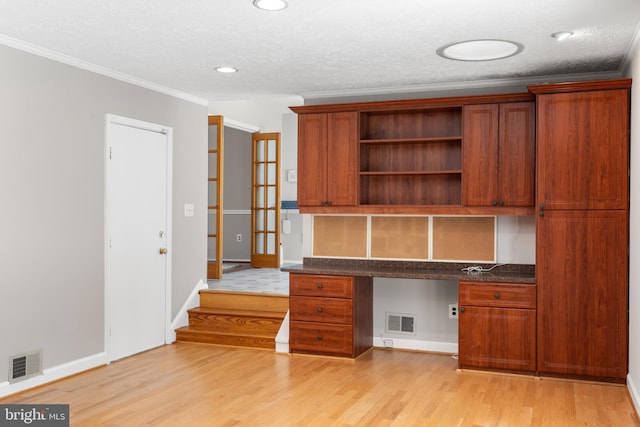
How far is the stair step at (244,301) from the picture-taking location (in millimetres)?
5867

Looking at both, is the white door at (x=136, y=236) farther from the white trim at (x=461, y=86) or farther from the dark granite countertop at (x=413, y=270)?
the white trim at (x=461, y=86)

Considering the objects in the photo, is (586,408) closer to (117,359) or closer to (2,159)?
(117,359)

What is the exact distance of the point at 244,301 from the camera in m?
6.04

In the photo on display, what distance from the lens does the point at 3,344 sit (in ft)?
13.4

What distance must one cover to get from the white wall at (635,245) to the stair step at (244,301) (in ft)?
9.73

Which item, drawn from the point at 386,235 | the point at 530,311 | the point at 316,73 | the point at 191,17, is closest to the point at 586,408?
the point at 530,311

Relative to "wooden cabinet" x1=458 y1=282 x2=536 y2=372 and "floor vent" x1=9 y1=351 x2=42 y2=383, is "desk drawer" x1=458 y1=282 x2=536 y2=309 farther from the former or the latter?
"floor vent" x1=9 y1=351 x2=42 y2=383

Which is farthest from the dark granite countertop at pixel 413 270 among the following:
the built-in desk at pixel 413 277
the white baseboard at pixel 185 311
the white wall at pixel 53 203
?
the white wall at pixel 53 203

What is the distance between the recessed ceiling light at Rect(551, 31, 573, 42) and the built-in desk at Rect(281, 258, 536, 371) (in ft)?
5.83

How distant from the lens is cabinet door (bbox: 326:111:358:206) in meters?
5.36

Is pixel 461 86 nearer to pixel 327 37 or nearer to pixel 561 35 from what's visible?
pixel 561 35

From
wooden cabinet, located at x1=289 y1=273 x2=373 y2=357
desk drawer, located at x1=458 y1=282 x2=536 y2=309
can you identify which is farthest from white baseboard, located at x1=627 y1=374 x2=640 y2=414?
wooden cabinet, located at x1=289 y1=273 x2=373 y2=357

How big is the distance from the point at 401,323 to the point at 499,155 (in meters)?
1.77

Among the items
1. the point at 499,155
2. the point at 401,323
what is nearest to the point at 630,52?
the point at 499,155
